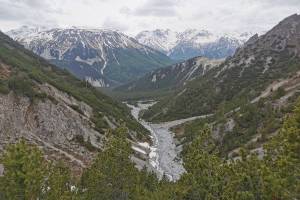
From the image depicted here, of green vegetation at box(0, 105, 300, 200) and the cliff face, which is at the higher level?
green vegetation at box(0, 105, 300, 200)

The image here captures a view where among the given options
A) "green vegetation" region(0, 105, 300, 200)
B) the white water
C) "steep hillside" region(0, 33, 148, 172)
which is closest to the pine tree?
"green vegetation" region(0, 105, 300, 200)

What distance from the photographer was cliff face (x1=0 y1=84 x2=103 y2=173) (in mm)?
88812

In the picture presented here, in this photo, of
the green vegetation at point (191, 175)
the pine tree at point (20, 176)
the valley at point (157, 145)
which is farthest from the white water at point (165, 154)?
the pine tree at point (20, 176)

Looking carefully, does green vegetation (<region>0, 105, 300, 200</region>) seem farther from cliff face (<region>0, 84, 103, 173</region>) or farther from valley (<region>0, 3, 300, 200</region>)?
cliff face (<region>0, 84, 103, 173</region>)

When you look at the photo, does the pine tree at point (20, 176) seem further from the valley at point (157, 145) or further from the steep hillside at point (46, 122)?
the steep hillside at point (46, 122)

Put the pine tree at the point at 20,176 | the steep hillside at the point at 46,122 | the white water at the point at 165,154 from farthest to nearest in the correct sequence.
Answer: the white water at the point at 165,154, the steep hillside at the point at 46,122, the pine tree at the point at 20,176

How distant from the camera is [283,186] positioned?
32312 mm

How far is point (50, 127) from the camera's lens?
3812 inches

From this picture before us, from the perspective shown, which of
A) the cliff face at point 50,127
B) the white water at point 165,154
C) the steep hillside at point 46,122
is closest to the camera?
the cliff face at point 50,127

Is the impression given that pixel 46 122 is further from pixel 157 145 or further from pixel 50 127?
pixel 157 145

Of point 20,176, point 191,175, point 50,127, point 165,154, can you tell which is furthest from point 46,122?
point 191,175

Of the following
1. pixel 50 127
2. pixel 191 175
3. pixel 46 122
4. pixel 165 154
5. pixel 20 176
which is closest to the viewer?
pixel 191 175

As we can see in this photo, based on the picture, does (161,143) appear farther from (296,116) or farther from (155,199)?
(296,116)

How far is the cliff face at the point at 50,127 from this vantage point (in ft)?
291
